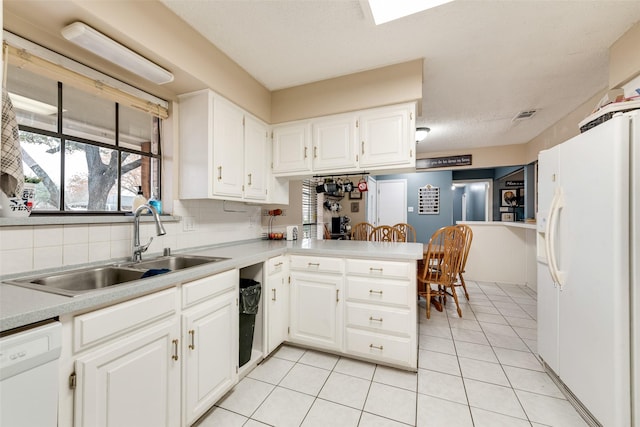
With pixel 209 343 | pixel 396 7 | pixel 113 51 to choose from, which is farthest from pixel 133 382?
pixel 396 7

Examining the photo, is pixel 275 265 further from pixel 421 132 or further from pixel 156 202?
pixel 421 132

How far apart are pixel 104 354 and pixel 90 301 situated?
23cm

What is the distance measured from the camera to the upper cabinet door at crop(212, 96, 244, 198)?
6.73 ft

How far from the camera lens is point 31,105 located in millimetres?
1422

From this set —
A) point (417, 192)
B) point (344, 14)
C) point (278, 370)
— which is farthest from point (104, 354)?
point (417, 192)

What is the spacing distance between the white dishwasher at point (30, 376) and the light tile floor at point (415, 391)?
90cm

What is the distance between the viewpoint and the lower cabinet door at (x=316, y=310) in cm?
213

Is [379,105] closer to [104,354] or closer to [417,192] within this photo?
[104,354]

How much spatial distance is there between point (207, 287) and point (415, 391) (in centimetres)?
152

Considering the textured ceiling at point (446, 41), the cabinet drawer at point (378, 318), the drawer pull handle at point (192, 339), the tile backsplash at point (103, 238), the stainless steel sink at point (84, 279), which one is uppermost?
the textured ceiling at point (446, 41)

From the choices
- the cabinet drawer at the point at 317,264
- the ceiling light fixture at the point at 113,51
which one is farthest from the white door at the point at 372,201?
the ceiling light fixture at the point at 113,51

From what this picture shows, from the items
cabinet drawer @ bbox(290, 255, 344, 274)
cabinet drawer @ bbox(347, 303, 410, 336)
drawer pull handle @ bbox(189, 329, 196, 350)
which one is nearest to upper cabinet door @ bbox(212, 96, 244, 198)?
cabinet drawer @ bbox(290, 255, 344, 274)

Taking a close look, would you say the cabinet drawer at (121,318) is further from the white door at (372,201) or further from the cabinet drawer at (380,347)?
the white door at (372,201)

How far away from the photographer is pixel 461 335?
258 cm
